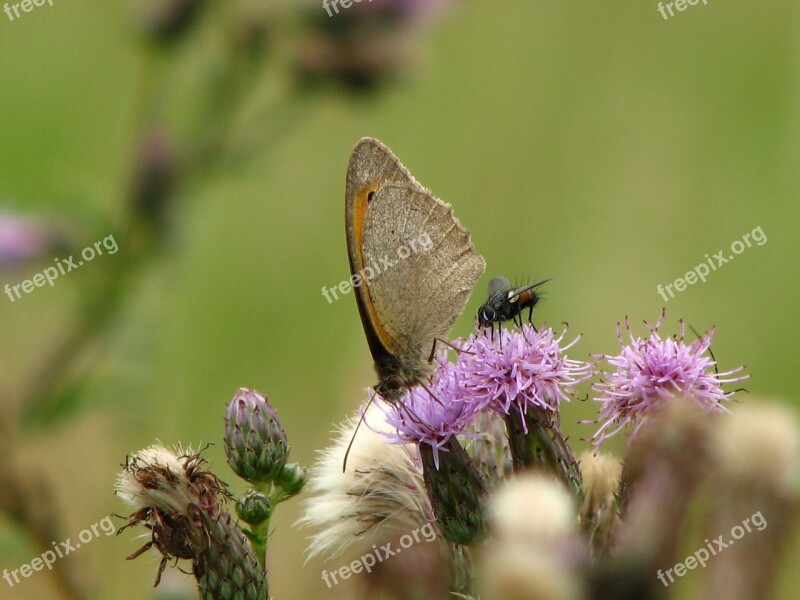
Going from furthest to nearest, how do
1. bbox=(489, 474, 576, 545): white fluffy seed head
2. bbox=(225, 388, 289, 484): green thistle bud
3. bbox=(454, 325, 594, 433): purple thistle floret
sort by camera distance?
bbox=(454, 325, 594, 433): purple thistle floret, bbox=(225, 388, 289, 484): green thistle bud, bbox=(489, 474, 576, 545): white fluffy seed head

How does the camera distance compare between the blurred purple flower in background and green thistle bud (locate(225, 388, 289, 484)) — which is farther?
the blurred purple flower in background

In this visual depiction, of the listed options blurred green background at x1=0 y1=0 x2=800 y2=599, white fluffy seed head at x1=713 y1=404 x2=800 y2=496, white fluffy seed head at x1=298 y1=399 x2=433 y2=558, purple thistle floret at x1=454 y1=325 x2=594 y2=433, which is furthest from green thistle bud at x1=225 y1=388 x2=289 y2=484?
white fluffy seed head at x1=713 y1=404 x2=800 y2=496

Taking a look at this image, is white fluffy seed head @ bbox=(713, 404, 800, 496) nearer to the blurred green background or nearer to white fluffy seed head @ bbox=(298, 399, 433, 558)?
white fluffy seed head @ bbox=(298, 399, 433, 558)

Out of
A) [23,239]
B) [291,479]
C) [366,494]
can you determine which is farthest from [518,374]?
[23,239]

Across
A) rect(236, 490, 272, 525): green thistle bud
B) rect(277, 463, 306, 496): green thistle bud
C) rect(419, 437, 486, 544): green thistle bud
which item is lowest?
rect(419, 437, 486, 544): green thistle bud

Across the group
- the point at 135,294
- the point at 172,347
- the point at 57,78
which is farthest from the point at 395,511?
the point at 57,78

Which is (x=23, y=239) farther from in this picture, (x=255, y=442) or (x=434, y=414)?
(x=434, y=414)

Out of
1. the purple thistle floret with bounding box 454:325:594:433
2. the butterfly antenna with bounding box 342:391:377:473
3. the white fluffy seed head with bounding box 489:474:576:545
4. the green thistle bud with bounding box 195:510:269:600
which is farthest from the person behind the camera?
the butterfly antenna with bounding box 342:391:377:473
